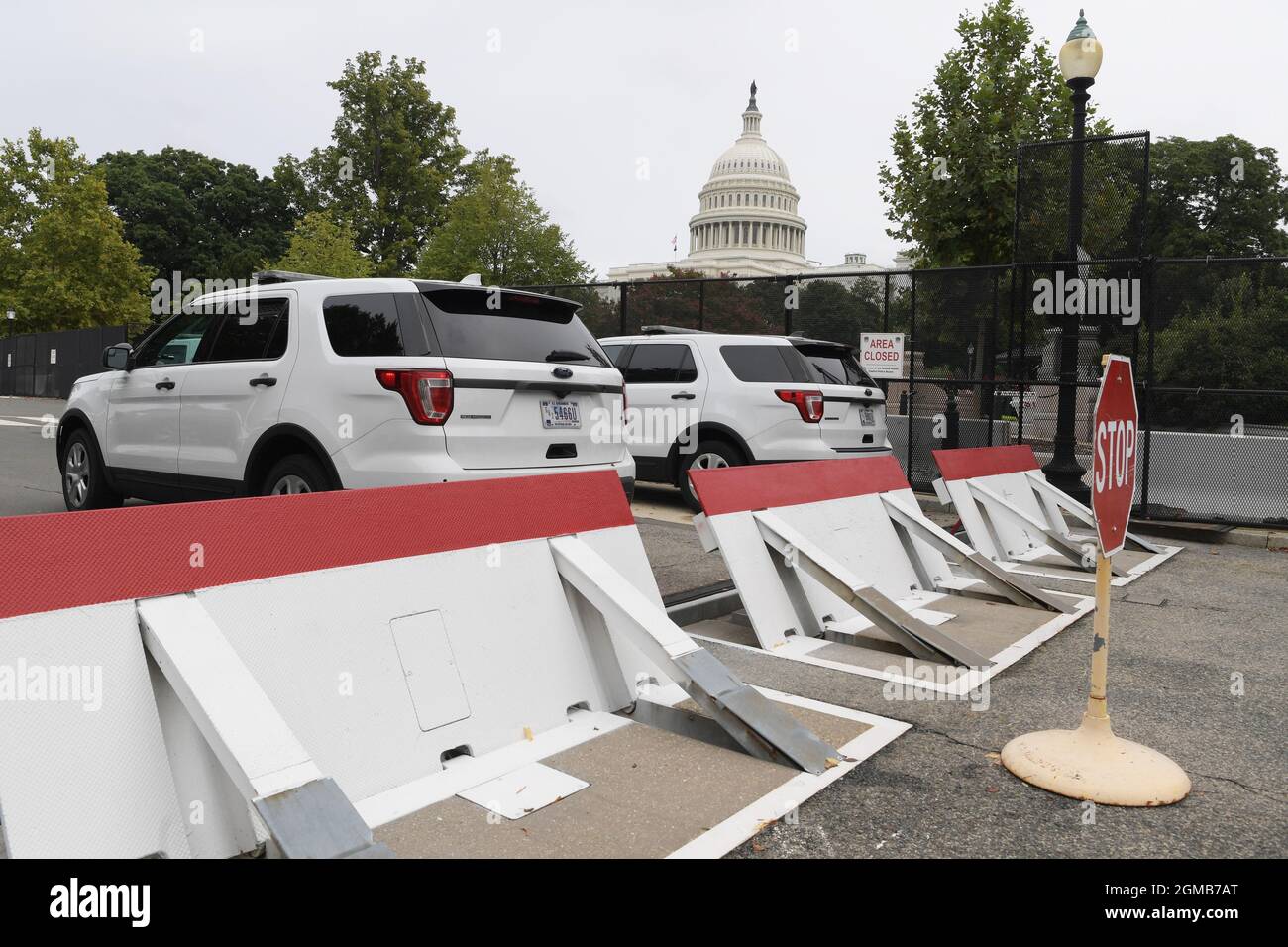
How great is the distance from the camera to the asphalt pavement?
313 cm

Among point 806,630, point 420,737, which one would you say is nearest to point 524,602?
point 420,737

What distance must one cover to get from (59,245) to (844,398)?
144 ft

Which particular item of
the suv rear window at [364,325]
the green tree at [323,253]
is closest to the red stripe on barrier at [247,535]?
the suv rear window at [364,325]

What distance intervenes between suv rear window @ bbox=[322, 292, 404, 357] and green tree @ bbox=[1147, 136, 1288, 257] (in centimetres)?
5946

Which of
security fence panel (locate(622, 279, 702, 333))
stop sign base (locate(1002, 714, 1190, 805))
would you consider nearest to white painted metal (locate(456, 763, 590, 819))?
stop sign base (locate(1002, 714, 1190, 805))

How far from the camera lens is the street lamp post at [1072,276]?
1160 centimetres

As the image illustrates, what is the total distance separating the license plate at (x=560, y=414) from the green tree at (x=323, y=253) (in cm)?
3904

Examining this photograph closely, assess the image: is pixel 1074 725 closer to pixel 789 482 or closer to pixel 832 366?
pixel 789 482

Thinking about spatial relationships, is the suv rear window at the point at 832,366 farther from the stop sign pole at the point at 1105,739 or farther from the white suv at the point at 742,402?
the stop sign pole at the point at 1105,739

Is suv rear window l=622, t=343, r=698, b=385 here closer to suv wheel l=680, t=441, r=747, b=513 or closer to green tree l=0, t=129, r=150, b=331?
suv wheel l=680, t=441, r=747, b=513

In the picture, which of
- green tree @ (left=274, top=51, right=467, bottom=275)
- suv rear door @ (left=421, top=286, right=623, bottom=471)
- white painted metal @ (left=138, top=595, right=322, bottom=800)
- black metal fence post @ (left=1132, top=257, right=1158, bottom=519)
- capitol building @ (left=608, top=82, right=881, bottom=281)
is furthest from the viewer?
capitol building @ (left=608, top=82, right=881, bottom=281)

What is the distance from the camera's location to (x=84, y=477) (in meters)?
8.47
